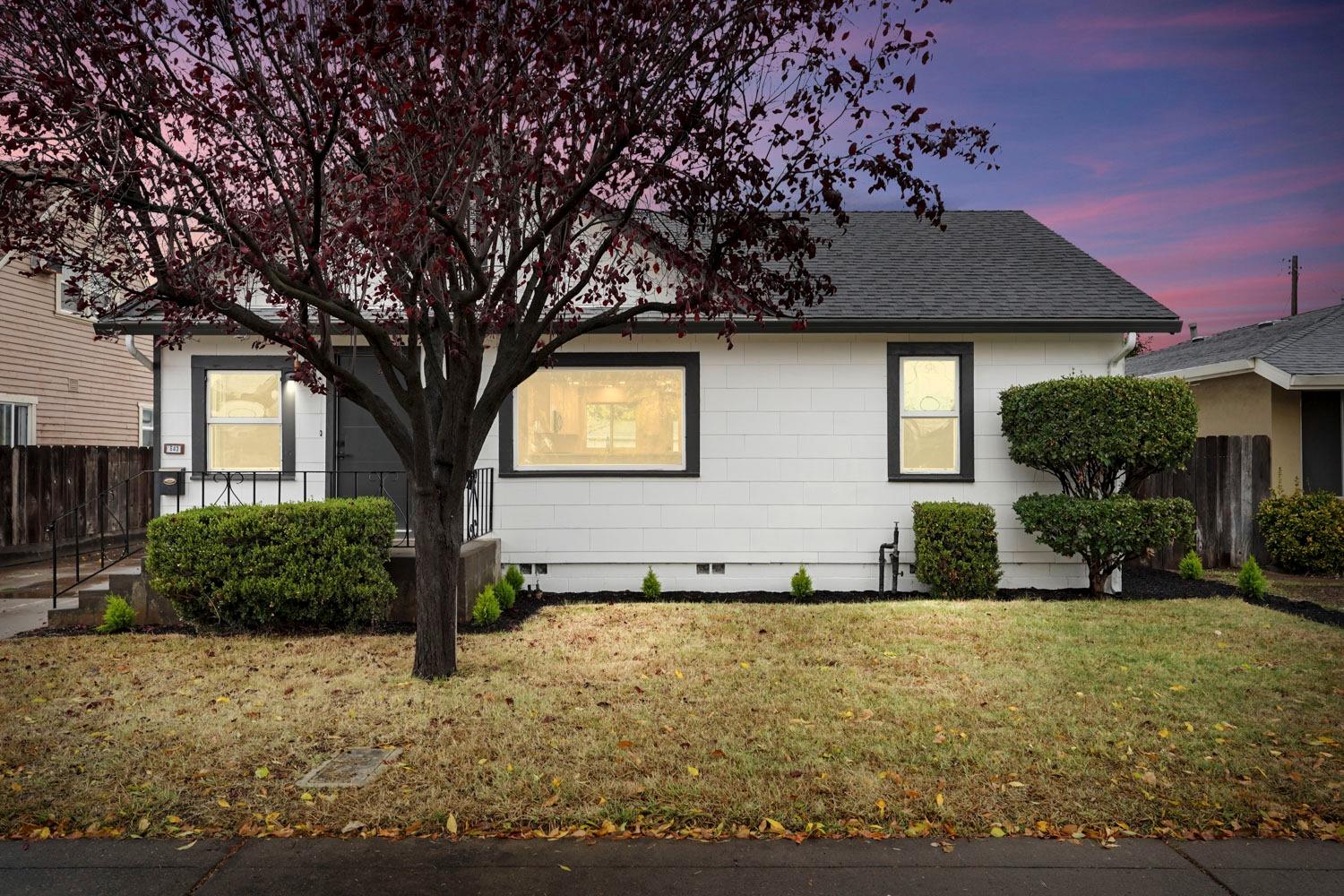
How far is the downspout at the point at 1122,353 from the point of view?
30.4 ft

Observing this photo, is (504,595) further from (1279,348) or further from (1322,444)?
(1279,348)

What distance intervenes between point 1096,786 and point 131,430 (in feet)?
62.6

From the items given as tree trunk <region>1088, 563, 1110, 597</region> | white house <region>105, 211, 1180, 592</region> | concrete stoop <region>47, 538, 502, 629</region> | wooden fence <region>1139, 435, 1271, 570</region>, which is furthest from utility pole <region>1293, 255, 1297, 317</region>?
concrete stoop <region>47, 538, 502, 629</region>

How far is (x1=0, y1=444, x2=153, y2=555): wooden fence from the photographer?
12.4 metres

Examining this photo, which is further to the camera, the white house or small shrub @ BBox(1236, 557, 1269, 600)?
the white house

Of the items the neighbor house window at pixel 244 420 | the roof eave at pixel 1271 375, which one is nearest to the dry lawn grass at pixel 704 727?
the neighbor house window at pixel 244 420

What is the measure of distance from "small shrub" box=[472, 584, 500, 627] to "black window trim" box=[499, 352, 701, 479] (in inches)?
79.1

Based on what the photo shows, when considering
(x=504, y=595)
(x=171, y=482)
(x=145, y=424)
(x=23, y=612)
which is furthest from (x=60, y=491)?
(x=504, y=595)

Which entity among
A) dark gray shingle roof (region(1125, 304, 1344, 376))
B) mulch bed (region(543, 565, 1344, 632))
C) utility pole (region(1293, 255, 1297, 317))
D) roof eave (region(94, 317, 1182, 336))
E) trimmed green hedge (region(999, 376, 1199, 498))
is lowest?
mulch bed (region(543, 565, 1344, 632))

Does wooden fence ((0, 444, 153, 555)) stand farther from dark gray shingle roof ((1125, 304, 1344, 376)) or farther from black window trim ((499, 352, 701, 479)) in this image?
dark gray shingle roof ((1125, 304, 1344, 376))

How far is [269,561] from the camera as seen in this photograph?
7125mm

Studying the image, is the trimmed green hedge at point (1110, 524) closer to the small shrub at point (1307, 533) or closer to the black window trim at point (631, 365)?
the small shrub at point (1307, 533)

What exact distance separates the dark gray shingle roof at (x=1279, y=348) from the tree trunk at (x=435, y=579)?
1232cm

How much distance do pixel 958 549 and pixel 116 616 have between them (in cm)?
835
